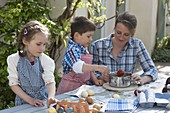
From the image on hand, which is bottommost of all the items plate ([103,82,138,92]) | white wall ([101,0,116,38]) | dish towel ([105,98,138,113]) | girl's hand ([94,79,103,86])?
dish towel ([105,98,138,113])

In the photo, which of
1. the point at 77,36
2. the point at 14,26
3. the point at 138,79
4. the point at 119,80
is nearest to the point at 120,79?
the point at 119,80

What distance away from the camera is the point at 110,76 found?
7.97 ft

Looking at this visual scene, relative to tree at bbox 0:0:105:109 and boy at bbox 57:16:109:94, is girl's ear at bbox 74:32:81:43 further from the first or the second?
tree at bbox 0:0:105:109

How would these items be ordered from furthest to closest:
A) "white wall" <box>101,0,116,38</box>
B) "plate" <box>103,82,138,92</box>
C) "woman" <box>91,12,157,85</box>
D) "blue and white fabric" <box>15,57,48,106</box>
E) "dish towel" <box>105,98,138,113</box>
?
"white wall" <box>101,0,116,38</box>
"woman" <box>91,12,157,85</box>
"plate" <box>103,82,138,92</box>
"blue and white fabric" <box>15,57,48,106</box>
"dish towel" <box>105,98,138,113</box>

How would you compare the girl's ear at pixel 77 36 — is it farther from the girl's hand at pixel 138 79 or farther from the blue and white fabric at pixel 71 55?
the girl's hand at pixel 138 79

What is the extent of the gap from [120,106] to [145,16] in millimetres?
6002

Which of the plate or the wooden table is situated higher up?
the plate

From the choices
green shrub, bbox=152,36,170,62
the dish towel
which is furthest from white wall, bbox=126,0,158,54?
the dish towel

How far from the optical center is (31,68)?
219 cm

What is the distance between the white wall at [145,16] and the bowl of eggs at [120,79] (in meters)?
5.39

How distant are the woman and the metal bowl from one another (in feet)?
1.19

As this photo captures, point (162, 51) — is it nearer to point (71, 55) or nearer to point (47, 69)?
point (71, 55)

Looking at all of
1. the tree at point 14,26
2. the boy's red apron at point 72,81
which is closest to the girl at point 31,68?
the boy's red apron at point 72,81

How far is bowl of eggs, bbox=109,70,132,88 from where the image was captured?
7.80 ft
